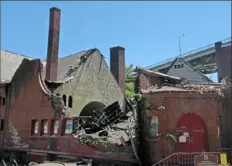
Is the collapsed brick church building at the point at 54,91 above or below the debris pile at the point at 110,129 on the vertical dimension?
above

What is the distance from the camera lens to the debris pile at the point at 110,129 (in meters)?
20.6

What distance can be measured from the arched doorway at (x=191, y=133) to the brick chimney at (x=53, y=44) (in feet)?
50.1

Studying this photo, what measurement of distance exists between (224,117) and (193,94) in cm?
681

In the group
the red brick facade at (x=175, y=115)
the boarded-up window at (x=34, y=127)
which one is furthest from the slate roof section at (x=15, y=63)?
the red brick facade at (x=175, y=115)

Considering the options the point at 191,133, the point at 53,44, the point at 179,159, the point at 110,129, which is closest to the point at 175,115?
the point at 191,133

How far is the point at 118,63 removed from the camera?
35.9m

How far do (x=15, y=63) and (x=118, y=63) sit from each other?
1652cm

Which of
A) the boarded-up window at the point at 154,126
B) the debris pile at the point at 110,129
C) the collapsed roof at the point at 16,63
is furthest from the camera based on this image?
the collapsed roof at the point at 16,63

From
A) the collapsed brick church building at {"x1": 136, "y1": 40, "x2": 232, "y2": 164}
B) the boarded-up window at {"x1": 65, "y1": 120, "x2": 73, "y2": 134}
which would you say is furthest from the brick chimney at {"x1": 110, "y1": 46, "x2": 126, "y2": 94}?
the collapsed brick church building at {"x1": 136, "y1": 40, "x2": 232, "y2": 164}

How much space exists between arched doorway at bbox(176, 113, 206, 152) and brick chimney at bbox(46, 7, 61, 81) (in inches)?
601

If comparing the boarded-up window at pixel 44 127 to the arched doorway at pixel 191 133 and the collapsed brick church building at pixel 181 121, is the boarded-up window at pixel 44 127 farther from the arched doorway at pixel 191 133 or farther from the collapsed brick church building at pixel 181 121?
the arched doorway at pixel 191 133

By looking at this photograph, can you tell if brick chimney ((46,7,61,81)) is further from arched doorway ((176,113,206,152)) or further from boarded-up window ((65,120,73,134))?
arched doorway ((176,113,206,152))

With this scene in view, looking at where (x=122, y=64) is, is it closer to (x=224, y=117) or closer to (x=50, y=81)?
(x=50, y=81)

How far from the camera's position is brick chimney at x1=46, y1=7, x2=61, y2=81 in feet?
97.3
